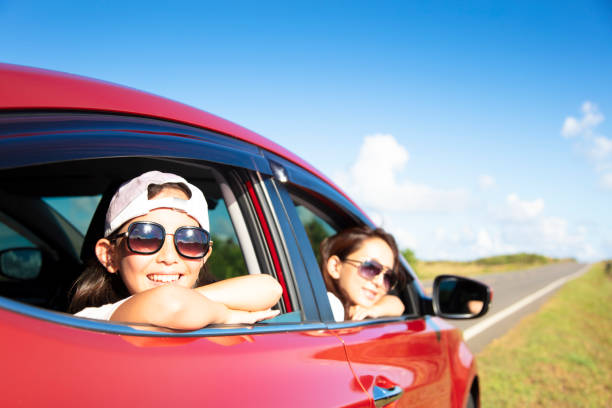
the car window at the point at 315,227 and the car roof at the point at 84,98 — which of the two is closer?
the car roof at the point at 84,98

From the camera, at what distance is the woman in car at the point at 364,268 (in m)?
2.70

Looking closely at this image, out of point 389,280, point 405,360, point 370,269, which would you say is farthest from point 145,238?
point 389,280

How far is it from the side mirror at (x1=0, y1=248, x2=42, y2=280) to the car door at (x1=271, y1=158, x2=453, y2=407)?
1.72 meters

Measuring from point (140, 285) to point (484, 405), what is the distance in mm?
5170

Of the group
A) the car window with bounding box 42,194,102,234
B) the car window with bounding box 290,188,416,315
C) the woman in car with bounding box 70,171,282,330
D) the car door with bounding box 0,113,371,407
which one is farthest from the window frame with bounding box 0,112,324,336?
the car window with bounding box 42,194,102,234

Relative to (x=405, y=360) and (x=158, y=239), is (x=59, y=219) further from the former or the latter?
(x=405, y=360)

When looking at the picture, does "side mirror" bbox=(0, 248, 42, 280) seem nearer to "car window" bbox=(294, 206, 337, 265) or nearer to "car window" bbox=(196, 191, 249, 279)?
"car window" bbox=(196, 191, 249, 279)

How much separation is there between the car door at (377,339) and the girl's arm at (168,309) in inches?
25.8

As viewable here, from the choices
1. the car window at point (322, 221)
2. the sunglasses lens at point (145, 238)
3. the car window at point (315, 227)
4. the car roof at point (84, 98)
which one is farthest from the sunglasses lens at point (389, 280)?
the sunglasses lens at point (145, 238)

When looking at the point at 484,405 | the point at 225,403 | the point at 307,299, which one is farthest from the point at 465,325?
the point at 225,403

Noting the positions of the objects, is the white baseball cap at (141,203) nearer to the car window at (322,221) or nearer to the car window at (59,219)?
the car window at (59,219)

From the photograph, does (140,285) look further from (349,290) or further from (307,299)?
(349,290)

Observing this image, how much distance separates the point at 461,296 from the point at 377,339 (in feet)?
4.59

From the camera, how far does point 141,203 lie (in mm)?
1468
